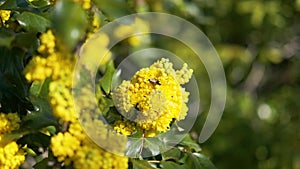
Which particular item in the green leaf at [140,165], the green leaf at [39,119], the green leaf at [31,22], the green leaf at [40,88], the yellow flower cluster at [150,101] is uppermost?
the green leaf at [31,22]

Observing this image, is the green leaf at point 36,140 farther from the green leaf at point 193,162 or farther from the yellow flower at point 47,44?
the green leaf at point 193,162

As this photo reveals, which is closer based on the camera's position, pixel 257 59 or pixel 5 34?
pixel 5 34

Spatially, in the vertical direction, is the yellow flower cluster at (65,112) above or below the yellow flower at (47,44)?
below

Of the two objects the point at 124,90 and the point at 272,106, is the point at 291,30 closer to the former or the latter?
the point at 272,106

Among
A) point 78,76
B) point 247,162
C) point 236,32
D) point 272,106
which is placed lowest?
point 247,162

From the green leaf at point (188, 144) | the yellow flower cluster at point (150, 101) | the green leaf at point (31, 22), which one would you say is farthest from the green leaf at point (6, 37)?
the green leaf at point (188, 144)

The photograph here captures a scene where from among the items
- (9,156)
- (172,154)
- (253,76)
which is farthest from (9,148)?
(253,76)

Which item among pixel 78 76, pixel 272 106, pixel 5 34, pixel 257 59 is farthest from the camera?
pixel 257 59

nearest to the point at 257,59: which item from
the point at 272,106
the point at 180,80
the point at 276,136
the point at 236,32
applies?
the point at 236,32
